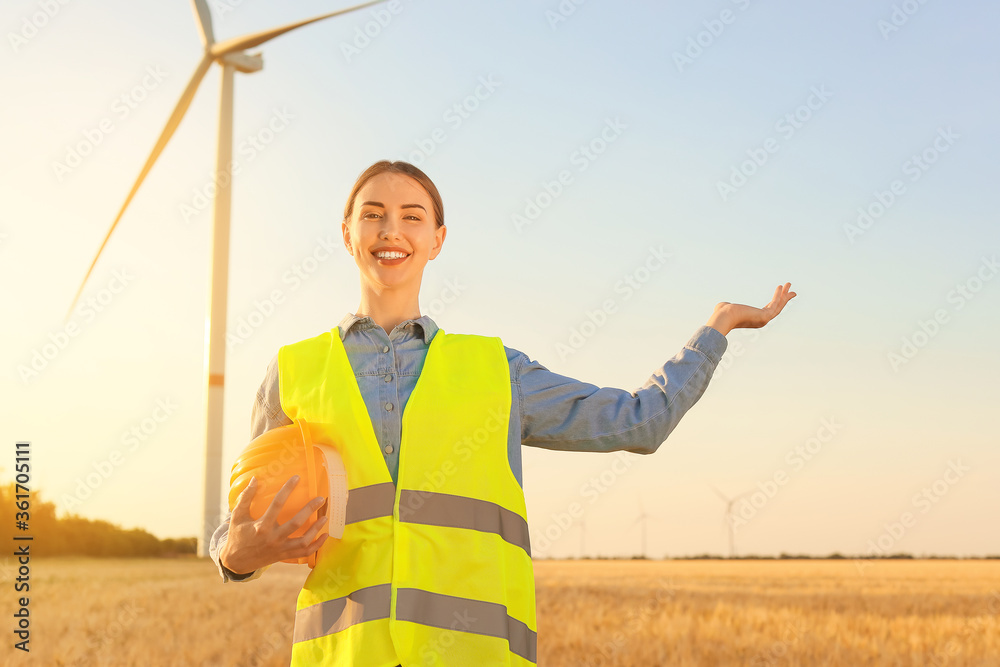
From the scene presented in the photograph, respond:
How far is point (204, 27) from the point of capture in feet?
86.3

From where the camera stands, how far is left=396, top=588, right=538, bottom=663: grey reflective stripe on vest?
355 cm

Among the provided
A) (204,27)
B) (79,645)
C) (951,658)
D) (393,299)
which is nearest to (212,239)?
(204,27)

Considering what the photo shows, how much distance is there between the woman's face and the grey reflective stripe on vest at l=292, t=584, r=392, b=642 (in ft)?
4.45

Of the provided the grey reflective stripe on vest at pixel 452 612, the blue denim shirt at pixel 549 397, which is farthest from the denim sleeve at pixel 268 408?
the grey reflective stripe on vest at pixel 452 612

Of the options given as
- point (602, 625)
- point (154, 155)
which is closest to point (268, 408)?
point (602, 625)

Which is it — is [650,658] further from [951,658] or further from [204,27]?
[204,27]

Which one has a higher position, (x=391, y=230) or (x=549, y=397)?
(x=391, y=230)

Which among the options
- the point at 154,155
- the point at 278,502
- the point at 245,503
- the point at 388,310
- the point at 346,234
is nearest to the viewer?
the point at 278,502

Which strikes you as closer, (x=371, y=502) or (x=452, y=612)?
(x=452, y=612)

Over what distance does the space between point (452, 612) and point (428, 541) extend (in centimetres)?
29

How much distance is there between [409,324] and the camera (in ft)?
13.5

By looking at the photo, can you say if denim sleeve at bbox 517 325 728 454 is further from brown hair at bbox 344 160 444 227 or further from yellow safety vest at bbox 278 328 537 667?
brown hair at bbox 344 160 444 227

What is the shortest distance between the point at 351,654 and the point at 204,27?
2612cm

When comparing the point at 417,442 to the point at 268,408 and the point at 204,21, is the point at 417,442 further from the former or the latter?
the point at 204,21
